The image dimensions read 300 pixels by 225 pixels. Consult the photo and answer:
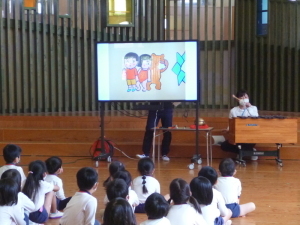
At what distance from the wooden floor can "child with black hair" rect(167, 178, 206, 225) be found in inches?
48.0

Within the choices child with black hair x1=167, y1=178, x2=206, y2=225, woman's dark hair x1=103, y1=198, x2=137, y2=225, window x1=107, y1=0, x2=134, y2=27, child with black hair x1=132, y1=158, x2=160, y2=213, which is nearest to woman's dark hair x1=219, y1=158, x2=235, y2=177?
child with black hair x1=132, y1=158, x2=160, y2=213

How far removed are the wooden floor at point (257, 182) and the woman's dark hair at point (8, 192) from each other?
125cm

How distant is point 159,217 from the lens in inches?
125

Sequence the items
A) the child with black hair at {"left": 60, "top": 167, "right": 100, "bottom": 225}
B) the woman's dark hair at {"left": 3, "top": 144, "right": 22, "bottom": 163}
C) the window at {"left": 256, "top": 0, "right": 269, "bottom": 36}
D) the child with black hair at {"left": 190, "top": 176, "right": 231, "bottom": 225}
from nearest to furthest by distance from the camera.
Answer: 1. the child with black hair at {"left": 60, "top": 167, "right": 100, "bottom": 225}
2. the child with black hair at {"left": 190, "top": 176, "right": 231, "bottom": 225}
3. the woman's dark hair at {"left": 3, "top": 144, "right": 22, "bottom": 163}
4. the window at {"left": 256, "top": 0, "right": 269, "bottom": 36}

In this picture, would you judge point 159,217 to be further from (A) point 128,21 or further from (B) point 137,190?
(A) point 128,21

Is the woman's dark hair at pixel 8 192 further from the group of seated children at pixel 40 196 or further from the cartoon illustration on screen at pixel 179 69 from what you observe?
the cartoon illustration on screen at pixel 179 69

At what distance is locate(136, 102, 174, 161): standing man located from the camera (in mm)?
8000

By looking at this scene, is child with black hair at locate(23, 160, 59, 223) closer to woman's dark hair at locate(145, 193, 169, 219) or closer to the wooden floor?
the wooden floor

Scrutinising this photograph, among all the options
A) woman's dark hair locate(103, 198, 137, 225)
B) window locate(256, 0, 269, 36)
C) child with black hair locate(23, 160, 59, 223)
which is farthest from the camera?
window locate(256, 0, 269, 36)

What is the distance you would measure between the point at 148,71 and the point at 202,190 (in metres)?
3.92

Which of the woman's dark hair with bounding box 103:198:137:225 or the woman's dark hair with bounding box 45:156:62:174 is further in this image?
the woman's dark hair with bounding box 45:156:62:174

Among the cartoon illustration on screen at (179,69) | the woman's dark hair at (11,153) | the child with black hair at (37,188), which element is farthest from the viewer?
the cartoon illustration on screen at (179,69)

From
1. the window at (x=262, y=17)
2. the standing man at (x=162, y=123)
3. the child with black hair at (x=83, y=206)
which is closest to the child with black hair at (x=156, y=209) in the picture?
the child with black hair at (x=83, y=206)

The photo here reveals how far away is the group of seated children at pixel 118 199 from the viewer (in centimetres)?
319
